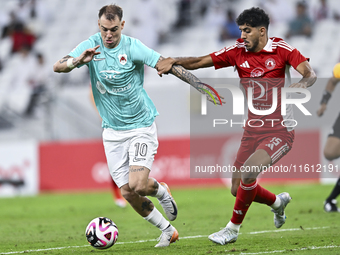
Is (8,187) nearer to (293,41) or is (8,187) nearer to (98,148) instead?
(98,148)

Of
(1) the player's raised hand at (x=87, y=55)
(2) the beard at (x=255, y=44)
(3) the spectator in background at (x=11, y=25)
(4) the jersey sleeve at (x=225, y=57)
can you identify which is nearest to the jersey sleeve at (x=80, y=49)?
(1) the player's raised hand at (x=87, y=55)

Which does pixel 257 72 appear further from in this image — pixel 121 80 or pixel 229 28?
pixel 229 28

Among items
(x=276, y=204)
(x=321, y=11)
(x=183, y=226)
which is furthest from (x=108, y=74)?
(x=321, y=11)

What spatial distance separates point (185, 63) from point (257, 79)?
838 millimetres

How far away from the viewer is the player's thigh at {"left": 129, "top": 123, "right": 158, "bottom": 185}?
5.45 metres

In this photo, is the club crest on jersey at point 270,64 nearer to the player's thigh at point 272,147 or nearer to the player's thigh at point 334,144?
the player's thigh at point 272,147

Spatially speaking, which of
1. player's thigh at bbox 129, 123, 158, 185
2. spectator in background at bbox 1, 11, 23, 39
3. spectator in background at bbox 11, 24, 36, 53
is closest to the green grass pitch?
player's thigh at bbox 129, 123, 158, 185

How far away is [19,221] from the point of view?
28.9 feet

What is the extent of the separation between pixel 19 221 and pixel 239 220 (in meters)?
4.63

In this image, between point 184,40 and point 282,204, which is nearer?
point 282,204

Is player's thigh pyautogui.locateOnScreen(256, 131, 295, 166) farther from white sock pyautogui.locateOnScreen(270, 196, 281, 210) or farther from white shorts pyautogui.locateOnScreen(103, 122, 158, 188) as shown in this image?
white shorts pyautogui.locateOnScreen(103, 122, 158, 188)

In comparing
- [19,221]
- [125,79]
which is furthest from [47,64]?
[125,79]

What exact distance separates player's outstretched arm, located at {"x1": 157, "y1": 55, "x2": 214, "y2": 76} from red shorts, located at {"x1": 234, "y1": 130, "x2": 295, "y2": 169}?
3.16 feet

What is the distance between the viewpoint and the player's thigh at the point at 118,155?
5.71m
